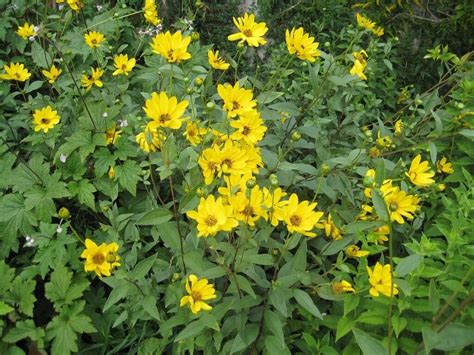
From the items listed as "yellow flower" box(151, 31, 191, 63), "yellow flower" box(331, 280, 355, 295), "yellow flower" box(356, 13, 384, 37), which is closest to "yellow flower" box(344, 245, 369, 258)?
"yellow flower" box(331, 280, 355, 295)

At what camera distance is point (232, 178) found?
4.27 feet

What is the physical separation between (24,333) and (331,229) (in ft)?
3.80

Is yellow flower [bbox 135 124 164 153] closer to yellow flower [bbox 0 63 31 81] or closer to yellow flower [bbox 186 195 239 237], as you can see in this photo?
yellow flower [bbox 186 195 239 237]

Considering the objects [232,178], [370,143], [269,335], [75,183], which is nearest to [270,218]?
[232,178]

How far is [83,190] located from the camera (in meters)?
1.86

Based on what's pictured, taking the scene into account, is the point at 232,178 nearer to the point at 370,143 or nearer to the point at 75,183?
the point at 370,143

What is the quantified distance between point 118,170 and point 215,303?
0.75m

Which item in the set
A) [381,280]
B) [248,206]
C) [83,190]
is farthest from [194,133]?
[381,280]

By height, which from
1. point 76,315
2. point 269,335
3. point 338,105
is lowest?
point 76,315

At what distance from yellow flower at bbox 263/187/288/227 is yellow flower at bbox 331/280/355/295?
272mm

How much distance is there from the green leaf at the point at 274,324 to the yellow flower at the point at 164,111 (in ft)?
2.01

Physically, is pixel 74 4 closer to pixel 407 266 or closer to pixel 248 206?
pixel 248 206

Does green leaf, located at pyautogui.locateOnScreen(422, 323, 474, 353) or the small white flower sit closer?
green leaf, located at pyautogui.locateOnScreen(422, 323, 474, 353)

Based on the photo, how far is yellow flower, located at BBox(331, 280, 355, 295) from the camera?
1271 mm
